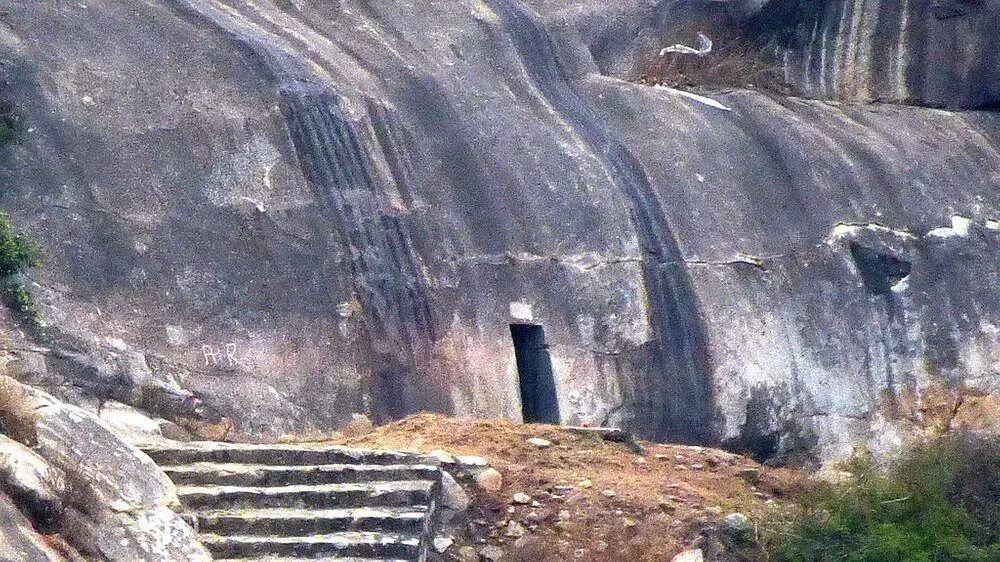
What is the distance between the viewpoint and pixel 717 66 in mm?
14883

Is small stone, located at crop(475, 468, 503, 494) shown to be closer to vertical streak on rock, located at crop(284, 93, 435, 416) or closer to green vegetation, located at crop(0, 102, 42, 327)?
vertical streak on rock, located at crop(284, 93, 435, 416)

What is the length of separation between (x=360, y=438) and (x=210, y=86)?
311 cm

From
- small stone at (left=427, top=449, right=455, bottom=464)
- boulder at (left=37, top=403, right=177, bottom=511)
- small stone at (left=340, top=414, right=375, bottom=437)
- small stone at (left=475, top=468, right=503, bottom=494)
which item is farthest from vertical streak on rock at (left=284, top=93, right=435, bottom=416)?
boulder at (left=37, top=403, right=177, bottom=511)

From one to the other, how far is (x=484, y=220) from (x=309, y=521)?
4.13 metres

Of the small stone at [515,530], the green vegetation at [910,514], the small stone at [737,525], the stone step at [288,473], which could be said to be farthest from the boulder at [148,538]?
the green vegetation at [910,514]

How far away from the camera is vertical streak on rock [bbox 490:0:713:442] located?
11148 millimetres

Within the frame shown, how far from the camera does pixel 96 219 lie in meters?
9.20

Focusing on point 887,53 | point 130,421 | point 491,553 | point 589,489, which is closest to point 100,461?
point 130,421

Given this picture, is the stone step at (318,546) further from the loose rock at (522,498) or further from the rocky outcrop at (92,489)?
the loose rock at (522,498)

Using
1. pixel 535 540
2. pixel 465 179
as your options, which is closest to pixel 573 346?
pixel 465 179

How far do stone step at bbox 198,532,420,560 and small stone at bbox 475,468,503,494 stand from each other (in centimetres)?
86

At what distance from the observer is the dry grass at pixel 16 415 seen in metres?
6.89

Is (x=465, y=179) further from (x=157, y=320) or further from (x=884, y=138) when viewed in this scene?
(x=884, y=138)

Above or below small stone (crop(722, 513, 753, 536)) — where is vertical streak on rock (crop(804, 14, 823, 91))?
above
